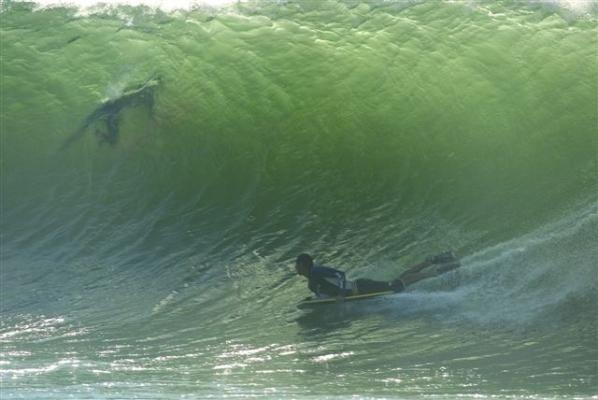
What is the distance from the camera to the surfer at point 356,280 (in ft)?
35.6

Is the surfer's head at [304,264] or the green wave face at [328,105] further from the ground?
the green wave face at [328,105]

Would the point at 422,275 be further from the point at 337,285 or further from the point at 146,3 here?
the point at 146,3

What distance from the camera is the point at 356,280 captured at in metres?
11.1

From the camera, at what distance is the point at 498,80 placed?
573 inches

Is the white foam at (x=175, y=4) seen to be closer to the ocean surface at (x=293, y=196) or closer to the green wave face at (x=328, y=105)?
the ocean surface at (x=293, y=196)

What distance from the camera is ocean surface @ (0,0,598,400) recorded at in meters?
9.27

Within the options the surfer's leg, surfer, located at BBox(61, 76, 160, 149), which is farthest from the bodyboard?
surfer, located at BBox(61, 76, 160, 149)

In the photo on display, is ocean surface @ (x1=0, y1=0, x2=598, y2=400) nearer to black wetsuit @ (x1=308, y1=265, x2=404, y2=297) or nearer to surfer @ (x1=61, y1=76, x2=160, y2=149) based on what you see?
surfer @ (x1=61, y1=76, x2=160, y2=149)

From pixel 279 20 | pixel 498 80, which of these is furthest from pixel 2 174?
pixel 498 80

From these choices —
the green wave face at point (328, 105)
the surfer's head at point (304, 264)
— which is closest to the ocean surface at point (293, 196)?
the green wave face at point (328, 105)

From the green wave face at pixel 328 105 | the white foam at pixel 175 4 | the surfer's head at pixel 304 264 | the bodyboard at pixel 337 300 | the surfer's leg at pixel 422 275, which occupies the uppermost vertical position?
the white foam at pixel 175 4

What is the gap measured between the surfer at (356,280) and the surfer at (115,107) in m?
4.68

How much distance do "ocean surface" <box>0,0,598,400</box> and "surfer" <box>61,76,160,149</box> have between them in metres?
0.03

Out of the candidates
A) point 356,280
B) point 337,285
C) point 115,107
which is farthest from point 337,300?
point 115,107
